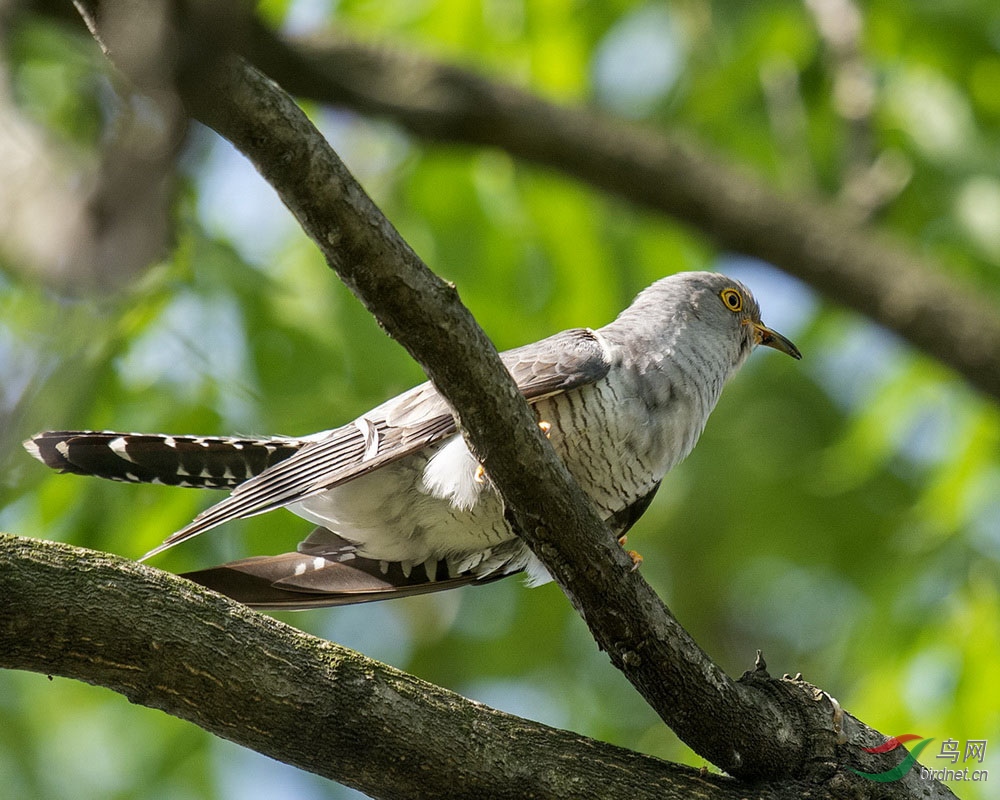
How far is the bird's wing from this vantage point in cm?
295

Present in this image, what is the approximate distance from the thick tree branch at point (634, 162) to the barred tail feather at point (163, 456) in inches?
91.2

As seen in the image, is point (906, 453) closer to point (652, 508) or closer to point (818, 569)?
point (818, 569)

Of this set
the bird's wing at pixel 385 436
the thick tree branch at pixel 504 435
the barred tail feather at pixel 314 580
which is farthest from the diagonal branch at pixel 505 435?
the barred tail feather at pixel 314 580

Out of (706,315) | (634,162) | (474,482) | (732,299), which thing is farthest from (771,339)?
(634,162)

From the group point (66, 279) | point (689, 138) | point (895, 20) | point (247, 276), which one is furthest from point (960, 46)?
point (66, 279)

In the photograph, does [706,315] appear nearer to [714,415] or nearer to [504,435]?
[504,435]

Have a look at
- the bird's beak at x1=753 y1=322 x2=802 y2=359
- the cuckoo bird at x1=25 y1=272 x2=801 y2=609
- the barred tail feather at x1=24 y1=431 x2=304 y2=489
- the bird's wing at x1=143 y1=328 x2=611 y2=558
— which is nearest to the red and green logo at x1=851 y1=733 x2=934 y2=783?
the cuckoo bird at x1=25 y1=272 x2=801 y2=609

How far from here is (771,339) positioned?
3973mm

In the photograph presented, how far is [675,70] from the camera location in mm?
6117

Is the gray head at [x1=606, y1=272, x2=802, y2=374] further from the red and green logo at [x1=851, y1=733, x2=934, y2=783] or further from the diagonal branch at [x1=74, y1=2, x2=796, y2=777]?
the red and green logo at [x1=851, y1=733, x2=934, y2=783]

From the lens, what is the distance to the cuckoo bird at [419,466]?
297cm

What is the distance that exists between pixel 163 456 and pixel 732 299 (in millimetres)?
2048

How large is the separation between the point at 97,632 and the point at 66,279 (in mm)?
1362

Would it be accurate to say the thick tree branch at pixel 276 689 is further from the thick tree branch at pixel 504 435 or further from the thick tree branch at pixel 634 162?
the thick tree branch at pixel 634 162
